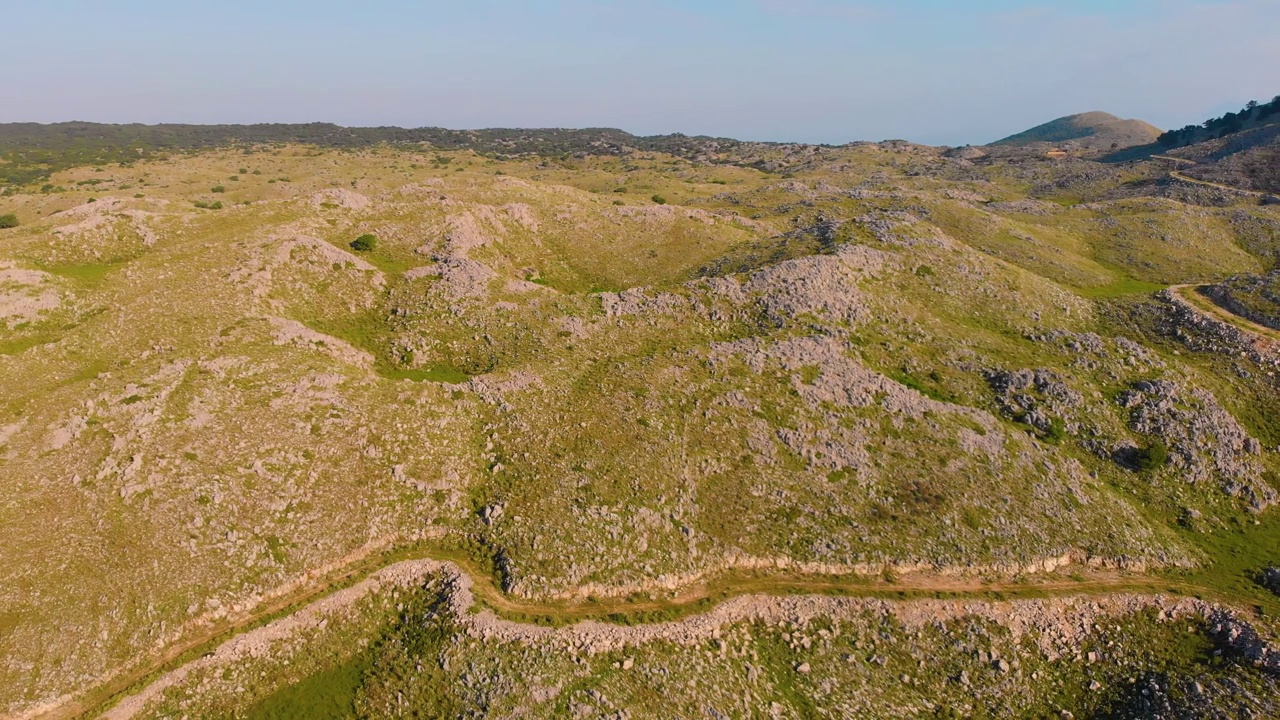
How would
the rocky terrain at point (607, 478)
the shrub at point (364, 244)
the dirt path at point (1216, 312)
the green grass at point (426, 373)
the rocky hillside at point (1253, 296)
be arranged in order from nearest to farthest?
the rocky terrain at point (607, 478) < the green grass at point (426, 373) < the dirt path at point (1216, 312) < the rocky hillside at point (1253, 296) < the shrub at point (364, 244)

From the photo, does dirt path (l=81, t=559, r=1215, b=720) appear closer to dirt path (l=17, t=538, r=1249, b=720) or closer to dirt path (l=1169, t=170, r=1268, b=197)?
dirt path (l=17, t=538, r=1249, b=720)

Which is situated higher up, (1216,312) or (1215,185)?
(1215,185)

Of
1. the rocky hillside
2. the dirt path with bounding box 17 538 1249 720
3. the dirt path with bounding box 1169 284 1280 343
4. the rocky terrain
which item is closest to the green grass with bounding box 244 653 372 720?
the rocky terrain

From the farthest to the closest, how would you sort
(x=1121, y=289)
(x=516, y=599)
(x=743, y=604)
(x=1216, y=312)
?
(x=1121, y=289)
(x=1216, y=312)
(x=743, y=604)
(x=516, y=599)

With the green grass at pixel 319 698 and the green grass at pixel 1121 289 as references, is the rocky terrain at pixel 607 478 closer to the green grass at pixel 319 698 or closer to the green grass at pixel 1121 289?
the green grass at pixel 319 698

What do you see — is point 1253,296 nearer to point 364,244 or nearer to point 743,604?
point 743,604

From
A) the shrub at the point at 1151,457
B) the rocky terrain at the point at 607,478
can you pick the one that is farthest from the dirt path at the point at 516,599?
the shrub at the point at 1151,457

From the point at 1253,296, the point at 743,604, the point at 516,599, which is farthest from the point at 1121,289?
the point at 516,599
